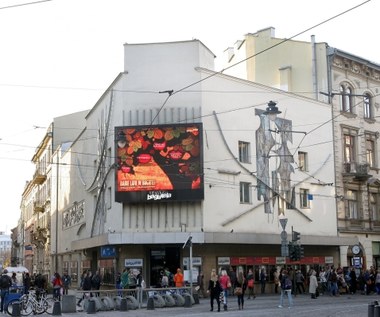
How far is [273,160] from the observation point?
3884cm

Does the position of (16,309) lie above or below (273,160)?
below

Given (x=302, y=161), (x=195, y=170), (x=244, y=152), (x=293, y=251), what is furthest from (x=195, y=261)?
(x=302, y=161)

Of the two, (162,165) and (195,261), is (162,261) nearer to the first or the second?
(195,261)

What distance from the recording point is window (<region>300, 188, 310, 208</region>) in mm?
40125

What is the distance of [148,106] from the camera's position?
35.2 m

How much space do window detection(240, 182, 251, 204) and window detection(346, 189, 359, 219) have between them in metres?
9.70

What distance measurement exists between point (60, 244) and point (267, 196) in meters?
24.1

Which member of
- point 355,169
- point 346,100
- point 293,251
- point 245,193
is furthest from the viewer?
point 346,100

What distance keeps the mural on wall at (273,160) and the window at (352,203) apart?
246 inches

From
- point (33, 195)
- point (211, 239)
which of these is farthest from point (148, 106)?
point (33, 195)

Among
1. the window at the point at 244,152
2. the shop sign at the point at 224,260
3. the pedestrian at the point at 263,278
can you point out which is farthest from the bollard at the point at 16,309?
the window at the point at 244,152

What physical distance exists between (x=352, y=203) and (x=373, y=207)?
109 inches

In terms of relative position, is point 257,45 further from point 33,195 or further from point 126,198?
point 33,195

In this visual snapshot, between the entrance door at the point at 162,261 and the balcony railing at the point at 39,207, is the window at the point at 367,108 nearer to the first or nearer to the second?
the entrance door at the point at 162,261
